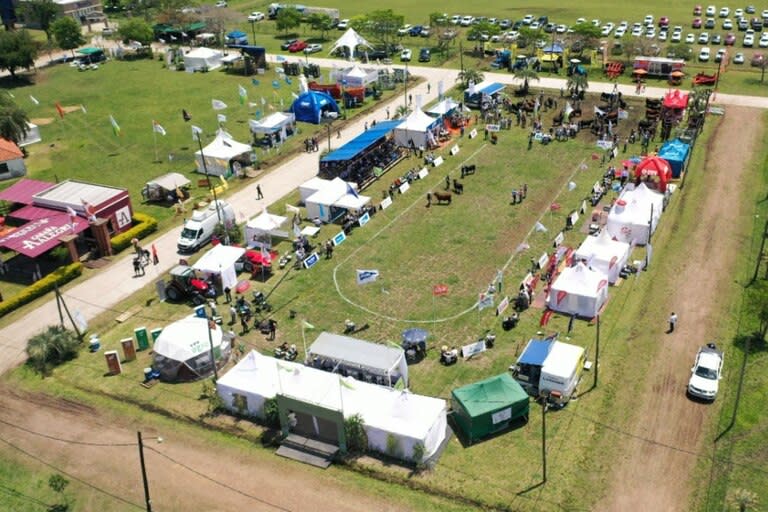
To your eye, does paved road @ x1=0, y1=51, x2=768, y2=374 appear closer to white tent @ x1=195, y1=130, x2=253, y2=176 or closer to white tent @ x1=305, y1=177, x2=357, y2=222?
white tent @ x1=195, y1=130, x2=253, y2=176

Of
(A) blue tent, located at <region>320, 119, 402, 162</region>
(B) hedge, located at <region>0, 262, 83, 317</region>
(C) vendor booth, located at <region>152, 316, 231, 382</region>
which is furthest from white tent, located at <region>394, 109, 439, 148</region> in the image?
(C) vendor booth, located at <region>152, 316, 231, 382</region>

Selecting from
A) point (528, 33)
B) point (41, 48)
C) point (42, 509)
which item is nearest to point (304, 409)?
point (42, 509)

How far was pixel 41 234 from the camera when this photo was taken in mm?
39500

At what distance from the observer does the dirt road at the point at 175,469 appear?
80.3 ft

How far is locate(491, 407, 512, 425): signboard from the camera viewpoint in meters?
26.4

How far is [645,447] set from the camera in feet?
84.7

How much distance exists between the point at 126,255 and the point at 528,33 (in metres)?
54.0

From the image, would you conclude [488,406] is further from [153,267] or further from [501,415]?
[153,267]

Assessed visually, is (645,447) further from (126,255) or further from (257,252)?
(126,255)

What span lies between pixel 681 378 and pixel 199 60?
2591 inches

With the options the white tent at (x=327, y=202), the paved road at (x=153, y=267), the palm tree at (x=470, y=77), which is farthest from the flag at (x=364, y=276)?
the palm tree at (x=470, y=77)

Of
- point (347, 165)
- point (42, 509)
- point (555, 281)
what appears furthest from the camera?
point (347, 165)

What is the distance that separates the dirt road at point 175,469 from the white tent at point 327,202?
19105mm

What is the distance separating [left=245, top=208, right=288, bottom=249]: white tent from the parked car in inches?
907
